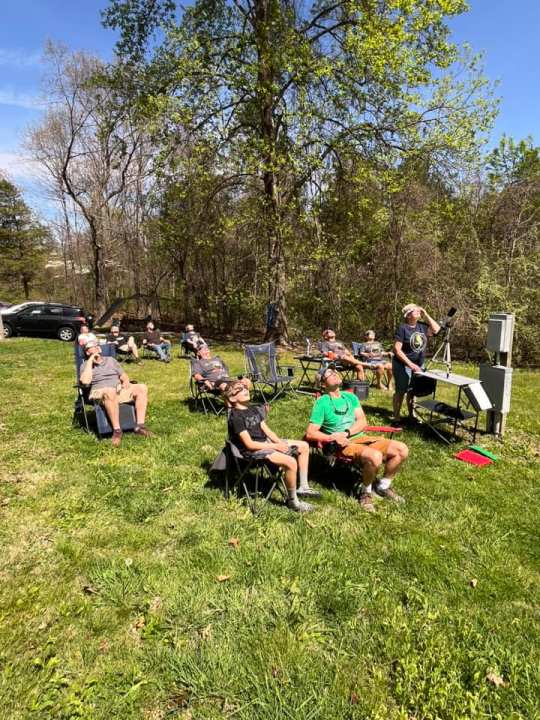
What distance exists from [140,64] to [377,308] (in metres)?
9.24

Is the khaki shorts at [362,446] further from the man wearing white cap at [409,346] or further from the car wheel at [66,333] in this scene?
the car wheel at [66,333]

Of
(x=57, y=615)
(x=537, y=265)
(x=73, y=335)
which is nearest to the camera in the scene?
(x=57, y=615)

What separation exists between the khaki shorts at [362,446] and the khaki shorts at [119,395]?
2724mm

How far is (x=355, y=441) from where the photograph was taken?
373cm

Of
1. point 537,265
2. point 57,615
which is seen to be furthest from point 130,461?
point 537,265

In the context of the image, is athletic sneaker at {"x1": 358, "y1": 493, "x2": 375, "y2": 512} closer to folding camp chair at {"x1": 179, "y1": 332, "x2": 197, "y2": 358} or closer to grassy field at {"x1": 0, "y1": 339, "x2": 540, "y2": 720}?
grassy field at {"x1": 0, "y1": 339, "x2": 540, "y2": 720}

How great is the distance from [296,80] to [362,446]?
971 centimetres

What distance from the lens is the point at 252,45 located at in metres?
10.3

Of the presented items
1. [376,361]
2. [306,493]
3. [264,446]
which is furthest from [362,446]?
[376,361]

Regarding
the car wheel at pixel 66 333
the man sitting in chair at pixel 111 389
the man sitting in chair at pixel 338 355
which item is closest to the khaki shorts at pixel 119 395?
the man sitting in chair at pixel 111 389

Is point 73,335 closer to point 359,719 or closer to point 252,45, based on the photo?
point 252,45

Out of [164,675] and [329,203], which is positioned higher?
[329,203]

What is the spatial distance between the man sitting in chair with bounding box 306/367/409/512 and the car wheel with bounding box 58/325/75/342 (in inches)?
494

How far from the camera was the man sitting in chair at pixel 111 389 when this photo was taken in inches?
189
